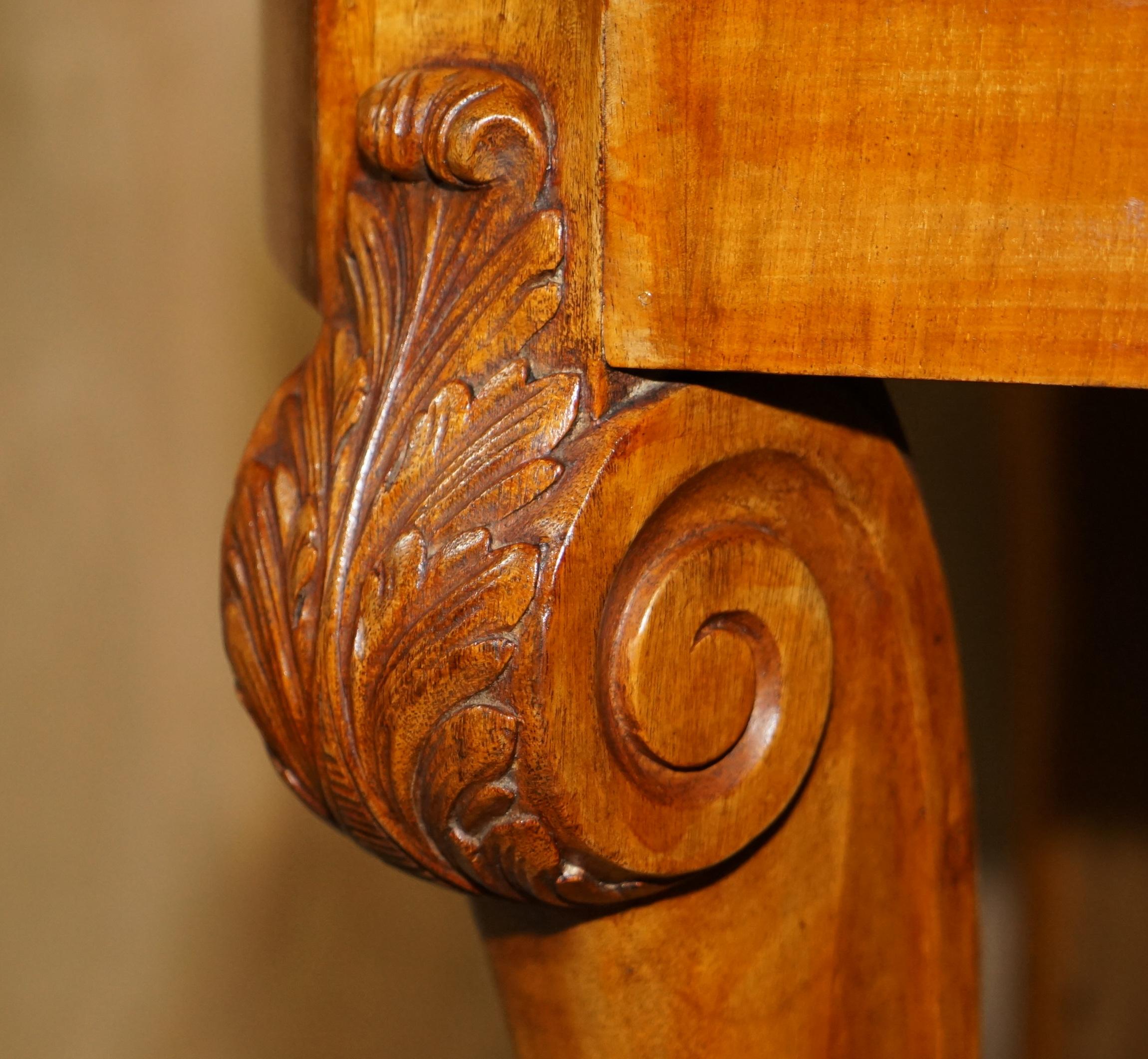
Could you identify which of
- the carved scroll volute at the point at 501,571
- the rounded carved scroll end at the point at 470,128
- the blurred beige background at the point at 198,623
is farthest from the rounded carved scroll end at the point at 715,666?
the blurred beige background at the point at 198,623

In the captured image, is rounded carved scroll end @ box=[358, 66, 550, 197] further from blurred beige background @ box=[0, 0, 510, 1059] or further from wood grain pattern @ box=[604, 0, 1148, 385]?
blurred beige background @ box=[0, 0, 510, 1059]

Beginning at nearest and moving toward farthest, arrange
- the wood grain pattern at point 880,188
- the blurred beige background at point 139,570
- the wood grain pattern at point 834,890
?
the wood grain pattern at point 880,188, the wood grain pattern at point 834,890, the blurred beige background at point 139,570

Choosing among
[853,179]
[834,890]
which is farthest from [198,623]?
[853,179]

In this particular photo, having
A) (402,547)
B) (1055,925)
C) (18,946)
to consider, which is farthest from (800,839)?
(1055,925)

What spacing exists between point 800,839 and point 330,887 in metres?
0.99

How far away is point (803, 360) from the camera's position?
0.39m

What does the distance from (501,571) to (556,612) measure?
20 mm

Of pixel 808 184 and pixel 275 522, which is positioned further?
pixel 275 522

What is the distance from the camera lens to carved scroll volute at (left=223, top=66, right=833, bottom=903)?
16.4 inches

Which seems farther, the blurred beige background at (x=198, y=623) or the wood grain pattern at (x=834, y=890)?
the blurred beige background at (x=198, y=623)

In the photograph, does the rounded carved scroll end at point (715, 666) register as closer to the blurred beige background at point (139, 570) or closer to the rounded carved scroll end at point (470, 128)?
the rounded carved scroll end at point (470, 128)

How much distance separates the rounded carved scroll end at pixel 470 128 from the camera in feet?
1.37

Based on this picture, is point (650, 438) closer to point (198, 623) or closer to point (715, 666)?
point (715, 666)

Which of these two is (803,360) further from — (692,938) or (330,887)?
(330,887)
